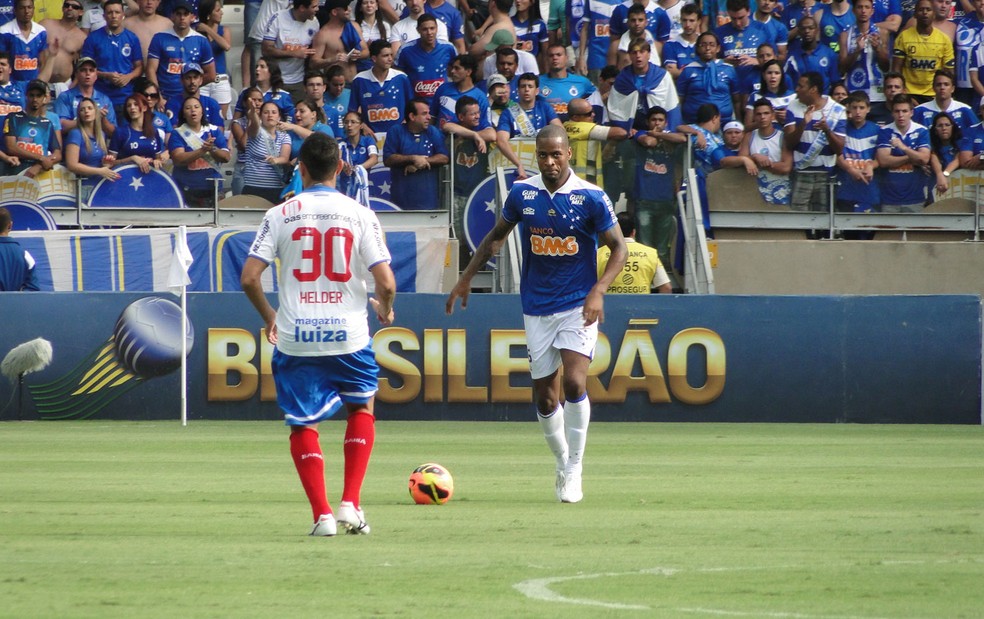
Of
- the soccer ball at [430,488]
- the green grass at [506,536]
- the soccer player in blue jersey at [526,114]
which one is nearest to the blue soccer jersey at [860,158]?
the soccer player in blue jersey at [526,114]

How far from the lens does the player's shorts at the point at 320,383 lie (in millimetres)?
8156

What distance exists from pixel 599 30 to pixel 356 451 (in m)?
15.4

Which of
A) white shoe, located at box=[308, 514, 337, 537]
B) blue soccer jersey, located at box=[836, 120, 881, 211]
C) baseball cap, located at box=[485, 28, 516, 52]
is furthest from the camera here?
baseball cap, located at box=[485, 28, 516, 52]

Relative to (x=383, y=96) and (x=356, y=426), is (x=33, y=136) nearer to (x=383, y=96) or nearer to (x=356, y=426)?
(x=383, y=96)

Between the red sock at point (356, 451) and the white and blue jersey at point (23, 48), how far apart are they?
14.0m

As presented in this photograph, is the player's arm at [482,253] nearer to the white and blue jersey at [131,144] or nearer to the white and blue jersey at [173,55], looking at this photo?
the white and blue jersey at [131,144]

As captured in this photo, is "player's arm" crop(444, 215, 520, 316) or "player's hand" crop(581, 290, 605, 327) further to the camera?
"player's arm" crop(444, 215, 520, 316)

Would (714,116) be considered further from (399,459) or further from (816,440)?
(399,459)

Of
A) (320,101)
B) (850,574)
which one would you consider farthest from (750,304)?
(850,574)

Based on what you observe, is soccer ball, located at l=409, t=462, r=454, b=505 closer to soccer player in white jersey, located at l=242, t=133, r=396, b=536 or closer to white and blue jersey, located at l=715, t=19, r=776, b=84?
soccer player in white jersey, located at l=242, t=133, r=396, b=536

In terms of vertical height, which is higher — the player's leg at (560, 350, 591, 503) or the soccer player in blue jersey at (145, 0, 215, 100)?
the soccer player in blue jersey at (145, 0, 215, 100)

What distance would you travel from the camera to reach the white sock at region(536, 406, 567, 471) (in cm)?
1015

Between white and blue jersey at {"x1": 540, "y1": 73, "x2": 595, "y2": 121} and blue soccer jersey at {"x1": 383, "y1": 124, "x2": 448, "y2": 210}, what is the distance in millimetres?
2030

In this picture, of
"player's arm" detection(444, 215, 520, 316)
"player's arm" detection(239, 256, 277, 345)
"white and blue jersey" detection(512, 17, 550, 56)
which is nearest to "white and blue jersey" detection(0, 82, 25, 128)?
"white and blue jersey" detection(512, 17, 550, 56)
